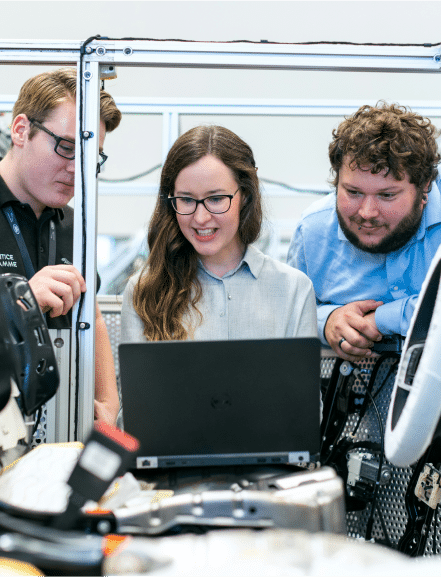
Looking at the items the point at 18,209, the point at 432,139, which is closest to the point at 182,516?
the point at 18,209

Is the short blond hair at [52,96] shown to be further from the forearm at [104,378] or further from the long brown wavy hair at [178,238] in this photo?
the forearm at [104,378]

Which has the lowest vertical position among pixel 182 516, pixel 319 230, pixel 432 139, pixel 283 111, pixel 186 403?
pixel 182 516

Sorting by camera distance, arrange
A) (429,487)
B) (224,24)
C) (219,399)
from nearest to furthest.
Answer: (219,399)
(429,487)
(224,24)

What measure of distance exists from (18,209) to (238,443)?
4.09ft

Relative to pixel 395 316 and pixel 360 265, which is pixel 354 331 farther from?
pixel 360 265

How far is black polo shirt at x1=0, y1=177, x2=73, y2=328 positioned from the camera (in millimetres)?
1711

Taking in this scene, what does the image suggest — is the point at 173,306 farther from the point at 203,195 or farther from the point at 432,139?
the point at 432,139

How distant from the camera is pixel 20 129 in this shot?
1782mm

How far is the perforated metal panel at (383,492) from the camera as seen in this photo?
1284 millimetres

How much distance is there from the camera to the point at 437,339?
2.28ft

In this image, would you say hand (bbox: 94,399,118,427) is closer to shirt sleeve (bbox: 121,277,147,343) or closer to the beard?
shirt sleeve (bbox: 121,277,147,343)

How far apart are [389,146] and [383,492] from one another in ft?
3.18

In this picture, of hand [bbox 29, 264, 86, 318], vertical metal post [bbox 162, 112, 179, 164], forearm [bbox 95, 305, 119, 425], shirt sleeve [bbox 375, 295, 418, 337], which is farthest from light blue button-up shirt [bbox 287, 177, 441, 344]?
vertical metal post [bbox 162, 112, 179, 164]

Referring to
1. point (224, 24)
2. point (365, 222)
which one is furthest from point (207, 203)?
point (224, 24)
